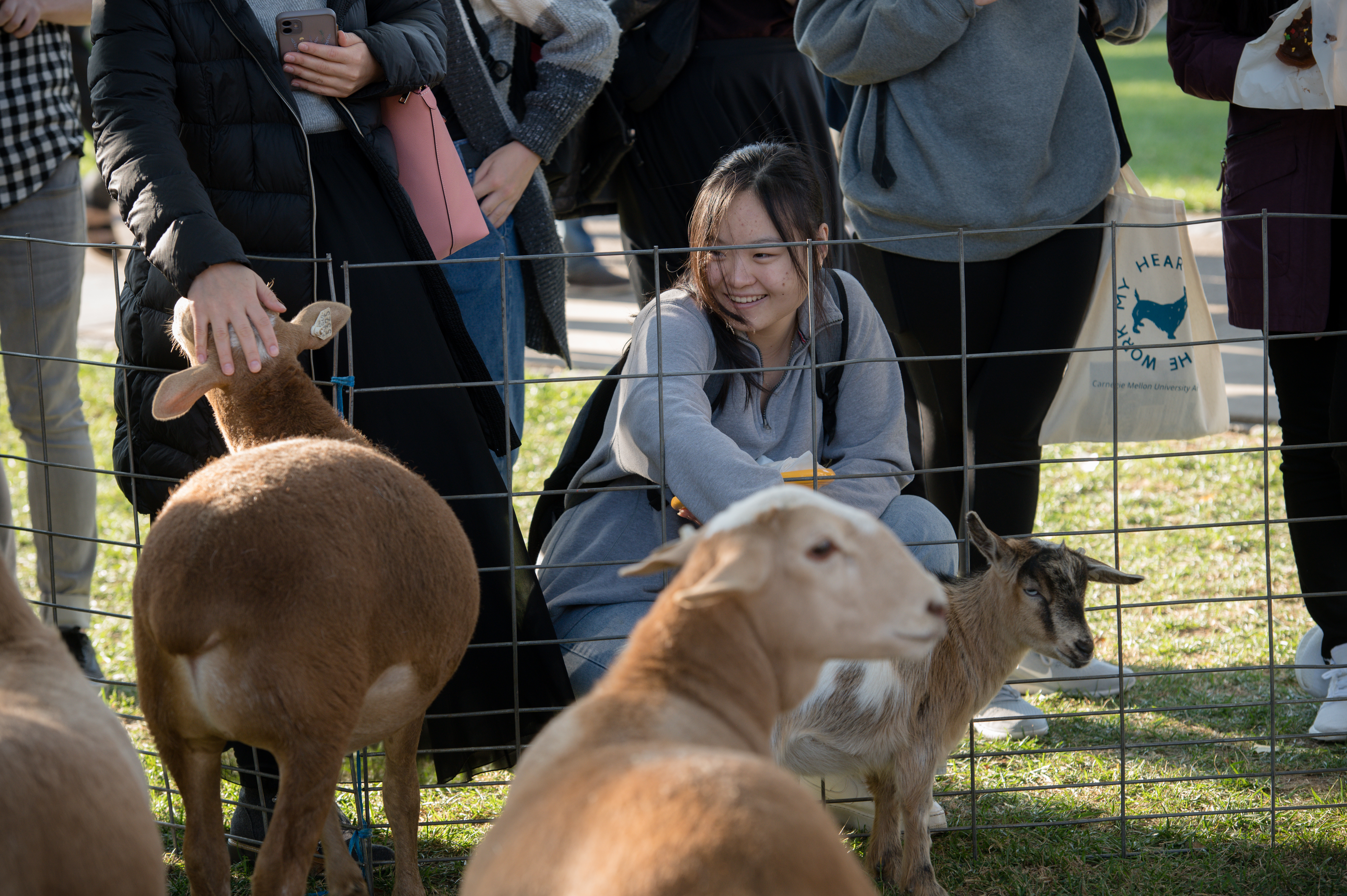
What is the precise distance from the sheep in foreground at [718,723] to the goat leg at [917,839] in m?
0.95

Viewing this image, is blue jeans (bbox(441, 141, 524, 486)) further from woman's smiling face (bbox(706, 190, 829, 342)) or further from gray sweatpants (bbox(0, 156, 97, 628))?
gray sweatpants (bbox(0, 156, 97, 628))

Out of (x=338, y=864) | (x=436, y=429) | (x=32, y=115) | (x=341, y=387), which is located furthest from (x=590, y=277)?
(x=338, y=864)

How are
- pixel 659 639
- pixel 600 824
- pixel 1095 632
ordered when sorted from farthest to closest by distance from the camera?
pixel 1095 632 → pixel 659 639 → pixel 600 824

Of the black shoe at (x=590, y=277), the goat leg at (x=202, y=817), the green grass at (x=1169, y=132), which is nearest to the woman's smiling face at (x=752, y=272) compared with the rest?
the goat leg at (x=202, y=817)

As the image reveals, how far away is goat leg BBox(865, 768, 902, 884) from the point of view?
2.98 meters

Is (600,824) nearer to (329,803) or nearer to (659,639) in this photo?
(659,639)

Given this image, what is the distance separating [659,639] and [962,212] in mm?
2067

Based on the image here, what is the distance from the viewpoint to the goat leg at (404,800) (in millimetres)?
2443

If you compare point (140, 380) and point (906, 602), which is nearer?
point (906, 602)

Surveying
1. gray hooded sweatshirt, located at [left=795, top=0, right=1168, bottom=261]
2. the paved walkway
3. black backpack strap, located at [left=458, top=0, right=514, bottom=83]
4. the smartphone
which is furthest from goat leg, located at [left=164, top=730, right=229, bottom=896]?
the paved walkway

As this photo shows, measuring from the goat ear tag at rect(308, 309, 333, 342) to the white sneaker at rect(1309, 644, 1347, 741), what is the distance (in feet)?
9.20

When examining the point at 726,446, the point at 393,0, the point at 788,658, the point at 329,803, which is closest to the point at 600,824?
the point at 788,658

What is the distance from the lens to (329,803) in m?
2.07

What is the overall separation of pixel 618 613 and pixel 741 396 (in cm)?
65
